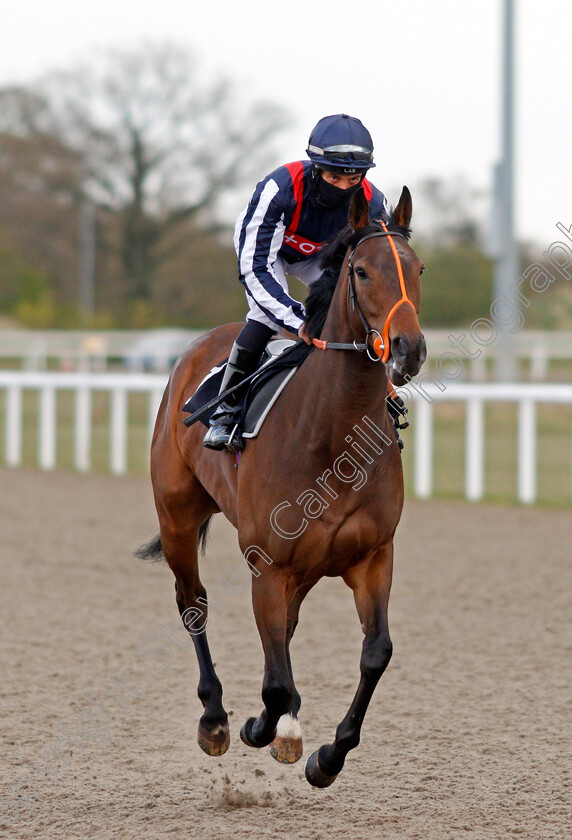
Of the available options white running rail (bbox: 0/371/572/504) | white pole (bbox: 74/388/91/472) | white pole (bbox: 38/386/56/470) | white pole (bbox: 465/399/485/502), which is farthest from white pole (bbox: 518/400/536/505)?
white pole (bbox: 38/386/56/470)

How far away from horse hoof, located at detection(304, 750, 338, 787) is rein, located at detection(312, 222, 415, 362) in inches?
53.6

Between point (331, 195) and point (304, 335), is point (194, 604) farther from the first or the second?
point (331, 195)

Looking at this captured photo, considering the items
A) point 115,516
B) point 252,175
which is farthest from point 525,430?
point 252,175

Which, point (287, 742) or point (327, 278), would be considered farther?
point (287, 742)

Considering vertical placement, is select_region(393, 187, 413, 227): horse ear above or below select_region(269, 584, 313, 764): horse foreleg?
above

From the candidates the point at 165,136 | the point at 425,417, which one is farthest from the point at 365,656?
the point at 165,136

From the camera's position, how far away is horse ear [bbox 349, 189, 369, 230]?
3.62m

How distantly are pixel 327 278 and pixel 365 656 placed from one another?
4.26 ft

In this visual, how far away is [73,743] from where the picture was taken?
434cm

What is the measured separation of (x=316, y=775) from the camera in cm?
377

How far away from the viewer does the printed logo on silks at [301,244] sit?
429 centimetres

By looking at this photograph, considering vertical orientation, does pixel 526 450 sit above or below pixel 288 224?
below

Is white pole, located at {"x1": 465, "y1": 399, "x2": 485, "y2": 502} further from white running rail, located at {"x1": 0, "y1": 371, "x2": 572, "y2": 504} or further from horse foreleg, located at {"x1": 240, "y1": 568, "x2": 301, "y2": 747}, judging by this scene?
horse foreleg, located at {"x1": 240, "y1": 568, "x2": 301, "y2": 747}

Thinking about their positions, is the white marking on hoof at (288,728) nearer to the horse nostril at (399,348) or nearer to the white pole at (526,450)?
the horse nostril at (399,348)
